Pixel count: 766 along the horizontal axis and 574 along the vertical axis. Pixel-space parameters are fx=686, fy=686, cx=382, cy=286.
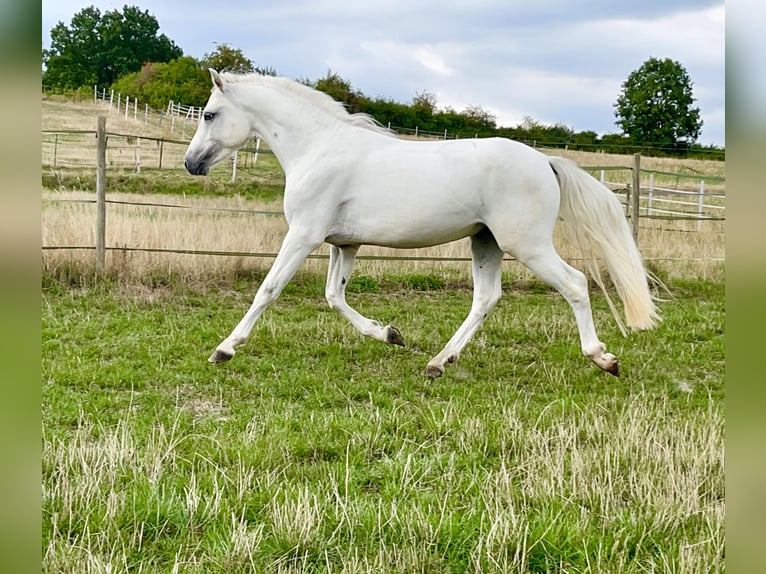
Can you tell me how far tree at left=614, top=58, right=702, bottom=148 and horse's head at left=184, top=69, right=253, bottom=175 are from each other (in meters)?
47.3

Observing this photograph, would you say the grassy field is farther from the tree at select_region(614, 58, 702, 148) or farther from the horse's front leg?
the tree at select_region(614, 58, 702, 148)

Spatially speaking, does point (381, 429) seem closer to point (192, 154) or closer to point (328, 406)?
point (328, 406)

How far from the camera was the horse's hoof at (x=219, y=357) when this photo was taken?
16.3 feet

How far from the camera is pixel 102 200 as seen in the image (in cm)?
817

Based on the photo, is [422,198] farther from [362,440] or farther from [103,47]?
[103,47]

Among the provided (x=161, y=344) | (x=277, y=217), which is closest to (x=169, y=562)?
(x=161, y=344)

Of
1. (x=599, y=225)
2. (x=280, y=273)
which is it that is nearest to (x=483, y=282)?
(x=599, y=225)

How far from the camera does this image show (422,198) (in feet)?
16.4

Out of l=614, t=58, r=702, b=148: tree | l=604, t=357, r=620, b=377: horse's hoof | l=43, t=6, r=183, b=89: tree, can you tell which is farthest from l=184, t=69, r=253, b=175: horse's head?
l=43, t=6, r=183, b=89: tree

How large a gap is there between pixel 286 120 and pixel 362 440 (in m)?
2.99

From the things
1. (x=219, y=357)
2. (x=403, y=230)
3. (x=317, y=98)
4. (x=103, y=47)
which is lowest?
(x=219, y=357)

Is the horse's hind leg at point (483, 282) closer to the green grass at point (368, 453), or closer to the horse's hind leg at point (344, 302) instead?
the green grass at point (368, 453)

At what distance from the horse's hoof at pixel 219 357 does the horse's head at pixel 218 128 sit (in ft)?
5.01
